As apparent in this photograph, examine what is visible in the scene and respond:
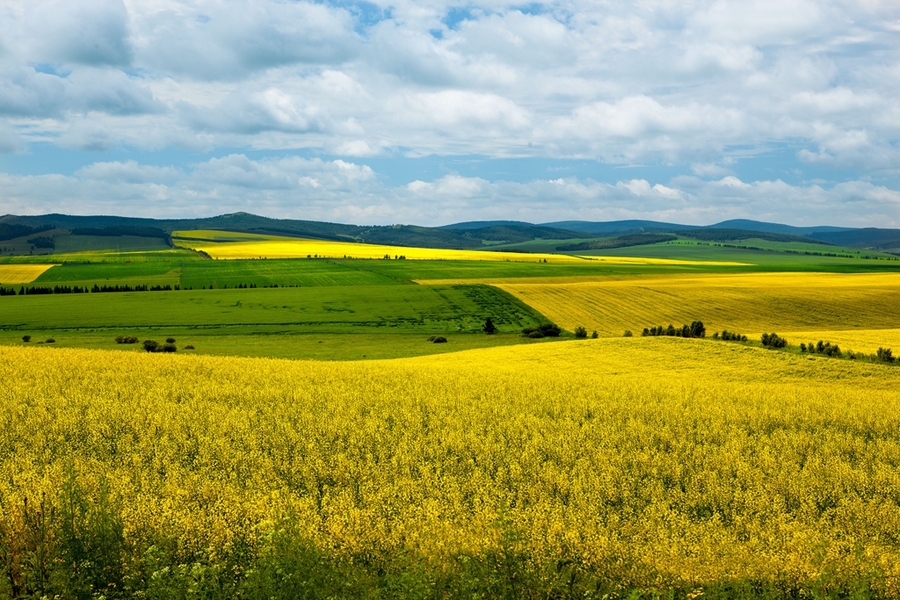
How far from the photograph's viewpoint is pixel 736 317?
248ft

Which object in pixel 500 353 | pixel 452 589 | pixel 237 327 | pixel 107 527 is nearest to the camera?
pixel 452 589

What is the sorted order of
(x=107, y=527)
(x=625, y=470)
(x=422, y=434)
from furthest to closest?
(x=422, y=434) → (x=625, y=470) → (x=107, y=527)

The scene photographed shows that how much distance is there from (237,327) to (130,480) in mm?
57020

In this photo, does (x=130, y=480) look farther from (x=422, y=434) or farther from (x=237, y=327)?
(x=237, y=327)

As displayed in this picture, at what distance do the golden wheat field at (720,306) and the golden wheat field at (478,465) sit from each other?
133 feet

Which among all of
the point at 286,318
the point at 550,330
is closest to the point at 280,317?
the point at 286,318

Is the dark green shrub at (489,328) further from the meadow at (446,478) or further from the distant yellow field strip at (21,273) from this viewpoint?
the distant yellow field strip at (21,273)

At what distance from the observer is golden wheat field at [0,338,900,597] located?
43.1 feet

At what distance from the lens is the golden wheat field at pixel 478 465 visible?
1312 cm

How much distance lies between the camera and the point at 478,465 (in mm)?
18703

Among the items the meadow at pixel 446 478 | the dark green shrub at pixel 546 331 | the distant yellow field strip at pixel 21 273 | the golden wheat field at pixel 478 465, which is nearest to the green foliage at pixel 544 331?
the dark green shrub at pixel 546 331

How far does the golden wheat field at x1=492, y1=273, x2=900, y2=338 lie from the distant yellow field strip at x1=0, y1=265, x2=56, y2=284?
92.7 metres

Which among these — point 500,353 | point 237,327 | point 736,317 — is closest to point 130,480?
point 500,353

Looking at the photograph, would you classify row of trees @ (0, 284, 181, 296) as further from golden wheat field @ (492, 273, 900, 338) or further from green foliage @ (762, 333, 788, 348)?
green foliage @ (762, 333, 788, 348)
